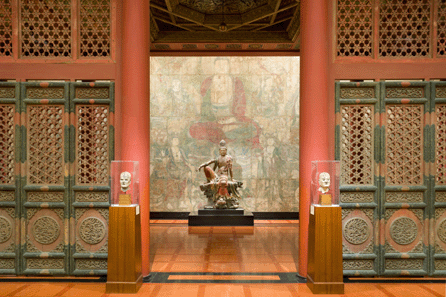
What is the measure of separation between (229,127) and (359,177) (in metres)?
5.26

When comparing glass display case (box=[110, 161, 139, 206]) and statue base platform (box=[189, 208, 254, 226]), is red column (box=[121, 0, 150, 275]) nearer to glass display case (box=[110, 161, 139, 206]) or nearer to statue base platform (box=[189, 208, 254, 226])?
glass display case (box=[110, 161, 139, 206])

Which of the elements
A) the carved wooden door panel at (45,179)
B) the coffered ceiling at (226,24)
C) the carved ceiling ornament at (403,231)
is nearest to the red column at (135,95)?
the carved wooden door panel at (45,179)

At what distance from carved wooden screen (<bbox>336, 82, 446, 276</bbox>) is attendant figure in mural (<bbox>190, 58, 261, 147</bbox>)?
5.02 metres

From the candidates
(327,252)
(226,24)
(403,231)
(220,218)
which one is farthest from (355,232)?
(226,24)

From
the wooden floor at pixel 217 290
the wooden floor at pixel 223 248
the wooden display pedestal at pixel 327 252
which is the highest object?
the wooden display pedestal at pixel 327 252

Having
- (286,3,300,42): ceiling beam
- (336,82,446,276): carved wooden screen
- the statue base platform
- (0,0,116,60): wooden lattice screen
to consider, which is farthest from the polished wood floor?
(286,3,300,42): ceiling beam

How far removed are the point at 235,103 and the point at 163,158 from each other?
8.07 feet

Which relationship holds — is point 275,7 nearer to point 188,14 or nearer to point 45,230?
point 188,14

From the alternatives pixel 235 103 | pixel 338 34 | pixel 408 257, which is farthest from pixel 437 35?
pixel 235 103

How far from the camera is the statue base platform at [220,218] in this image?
7648 millimetres

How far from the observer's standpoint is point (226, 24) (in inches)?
295

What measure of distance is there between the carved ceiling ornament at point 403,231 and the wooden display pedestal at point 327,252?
1.04 metres

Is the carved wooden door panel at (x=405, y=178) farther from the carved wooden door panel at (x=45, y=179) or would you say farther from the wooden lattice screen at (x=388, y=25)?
the carved wooden door panel at (x=45, y=179)

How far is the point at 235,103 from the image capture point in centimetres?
941
